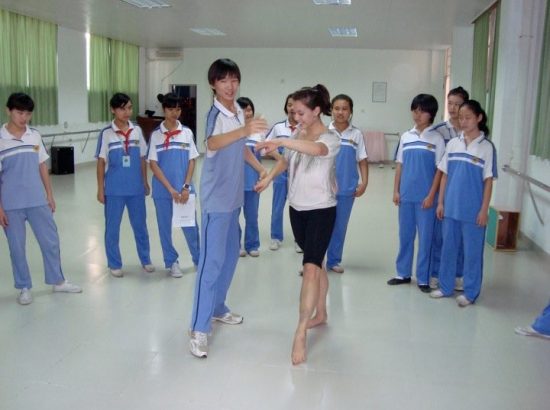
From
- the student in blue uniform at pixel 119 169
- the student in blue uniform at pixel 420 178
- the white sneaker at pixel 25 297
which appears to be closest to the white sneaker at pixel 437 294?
the student in blue uniform at pixel 420 178

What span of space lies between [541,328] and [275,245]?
261 centimetres

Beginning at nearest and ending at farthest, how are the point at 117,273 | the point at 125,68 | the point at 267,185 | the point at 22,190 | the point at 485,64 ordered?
the point at 267,185 < the point at 22,190 < the point at 117,273 < the point at 485,64 < the point at 125,68

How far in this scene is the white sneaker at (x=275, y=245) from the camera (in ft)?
17.1

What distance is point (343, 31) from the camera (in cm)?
1093

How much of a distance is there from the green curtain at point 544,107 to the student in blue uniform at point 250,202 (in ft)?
9.09

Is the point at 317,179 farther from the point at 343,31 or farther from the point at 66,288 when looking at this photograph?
the point at 343,31

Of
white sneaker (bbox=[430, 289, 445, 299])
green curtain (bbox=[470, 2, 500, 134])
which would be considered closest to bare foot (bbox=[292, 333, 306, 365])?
white sneaker (bbox=[430, 289, 445, 299])

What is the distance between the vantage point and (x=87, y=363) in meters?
2.76

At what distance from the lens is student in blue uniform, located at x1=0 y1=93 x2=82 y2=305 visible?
3443mm

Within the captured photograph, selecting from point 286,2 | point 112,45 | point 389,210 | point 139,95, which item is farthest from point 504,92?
point 139,95

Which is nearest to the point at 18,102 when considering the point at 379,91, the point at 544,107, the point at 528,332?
the point at 528,332

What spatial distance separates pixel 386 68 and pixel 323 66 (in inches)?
64.0

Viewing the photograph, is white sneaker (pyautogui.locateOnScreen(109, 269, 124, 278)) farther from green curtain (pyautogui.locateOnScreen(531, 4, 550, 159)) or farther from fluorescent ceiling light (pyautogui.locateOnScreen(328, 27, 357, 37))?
fluorescent ceiling light (pyautogui.locateOnScreen(328, 27, 357, 37))

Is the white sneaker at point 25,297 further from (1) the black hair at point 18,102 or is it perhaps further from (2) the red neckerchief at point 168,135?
(2) the red neckerchief at point 168,135
